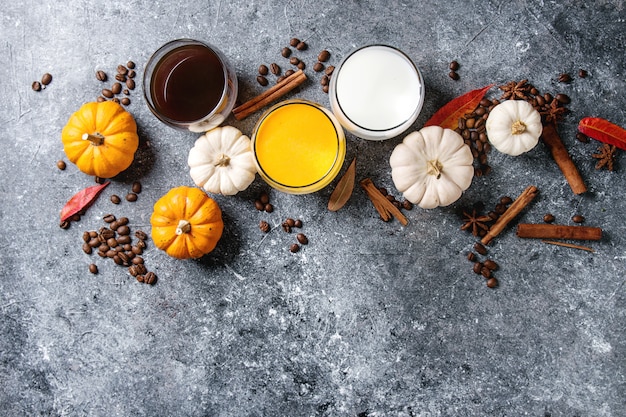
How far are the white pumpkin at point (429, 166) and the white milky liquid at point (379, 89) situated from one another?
87mm

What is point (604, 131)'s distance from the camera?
1.82m

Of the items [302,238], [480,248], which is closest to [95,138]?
[302,238]

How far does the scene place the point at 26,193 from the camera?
191 centimetres

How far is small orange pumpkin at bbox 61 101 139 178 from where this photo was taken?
5.82 feet

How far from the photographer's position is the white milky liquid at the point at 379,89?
1.72 metres

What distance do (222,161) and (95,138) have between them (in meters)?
0.40

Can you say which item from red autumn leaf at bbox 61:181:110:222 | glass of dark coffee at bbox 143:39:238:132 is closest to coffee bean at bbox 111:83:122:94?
glass of dark coffee at bbox 143:39:238:132

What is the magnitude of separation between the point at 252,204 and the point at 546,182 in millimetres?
991

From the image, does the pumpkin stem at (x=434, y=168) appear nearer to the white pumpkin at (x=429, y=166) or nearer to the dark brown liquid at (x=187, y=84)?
the white pumpkin at (x=429, y=166)

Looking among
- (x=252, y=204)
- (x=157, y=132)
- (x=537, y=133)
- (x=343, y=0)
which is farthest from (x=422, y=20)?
(x=157, y=132)

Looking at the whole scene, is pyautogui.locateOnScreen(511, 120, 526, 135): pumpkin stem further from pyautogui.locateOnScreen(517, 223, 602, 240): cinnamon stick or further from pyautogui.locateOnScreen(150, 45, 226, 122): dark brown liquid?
pyautogui.locateOnScreen(150, 45, 226, 122): dark brown liquid

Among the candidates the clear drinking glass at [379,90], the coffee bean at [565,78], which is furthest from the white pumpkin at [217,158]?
the coffee bean at [565,78]

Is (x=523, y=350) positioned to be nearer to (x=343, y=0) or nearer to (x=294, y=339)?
(x=294, y=339)

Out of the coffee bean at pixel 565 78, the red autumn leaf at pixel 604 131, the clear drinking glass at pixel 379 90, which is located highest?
the coffee bean at pixel 565 78
